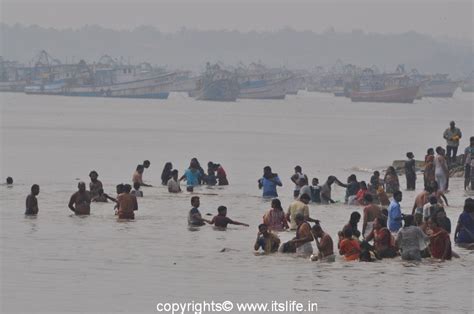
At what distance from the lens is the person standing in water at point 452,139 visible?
110 ft

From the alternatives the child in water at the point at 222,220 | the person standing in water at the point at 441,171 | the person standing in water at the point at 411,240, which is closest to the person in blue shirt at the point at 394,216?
the person standing in water at the point at 411,240

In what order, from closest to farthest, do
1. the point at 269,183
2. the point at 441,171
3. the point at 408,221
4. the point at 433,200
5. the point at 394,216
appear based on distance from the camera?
the point at 408,221
the point at 433,200
the point at 394,216
the point at 441,171
the point at 269,183

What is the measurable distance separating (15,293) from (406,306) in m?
5.21

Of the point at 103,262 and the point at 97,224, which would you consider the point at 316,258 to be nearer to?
the point at 103,262

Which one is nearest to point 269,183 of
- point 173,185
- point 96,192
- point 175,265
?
point 173,185

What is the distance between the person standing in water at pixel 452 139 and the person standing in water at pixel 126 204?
1017 centimetres

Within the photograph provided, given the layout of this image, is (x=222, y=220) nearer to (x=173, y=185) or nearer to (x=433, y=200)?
(x=433, y=200)

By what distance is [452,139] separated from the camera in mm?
34000

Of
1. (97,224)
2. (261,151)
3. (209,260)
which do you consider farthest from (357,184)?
(261,151)

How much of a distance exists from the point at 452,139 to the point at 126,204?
10815mm

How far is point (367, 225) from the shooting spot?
71.6ft

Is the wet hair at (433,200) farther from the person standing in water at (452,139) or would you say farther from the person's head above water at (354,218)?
the person standing in water at (452,139)

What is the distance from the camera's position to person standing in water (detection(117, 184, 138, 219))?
1025 inches

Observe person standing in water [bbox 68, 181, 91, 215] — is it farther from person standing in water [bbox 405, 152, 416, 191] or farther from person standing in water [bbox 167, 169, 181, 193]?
person standing in water [bbox 405, 152, 416, 191]
